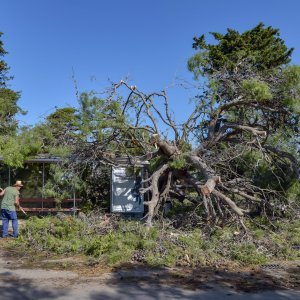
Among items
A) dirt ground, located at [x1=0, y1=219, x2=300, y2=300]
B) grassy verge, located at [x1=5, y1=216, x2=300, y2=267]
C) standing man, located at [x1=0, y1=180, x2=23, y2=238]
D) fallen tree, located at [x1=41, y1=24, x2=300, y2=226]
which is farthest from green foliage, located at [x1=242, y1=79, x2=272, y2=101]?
standing man, located at [x1=0, y1=180, x2=23, y2=238]

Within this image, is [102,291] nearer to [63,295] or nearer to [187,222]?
[63,295]

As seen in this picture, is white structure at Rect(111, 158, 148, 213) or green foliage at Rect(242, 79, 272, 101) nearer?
green foliage at Rect(242, 79, 272, 101)

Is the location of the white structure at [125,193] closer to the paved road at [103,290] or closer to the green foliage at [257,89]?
the green foliage at [257,89]

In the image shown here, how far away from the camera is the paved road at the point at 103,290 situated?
612 cm

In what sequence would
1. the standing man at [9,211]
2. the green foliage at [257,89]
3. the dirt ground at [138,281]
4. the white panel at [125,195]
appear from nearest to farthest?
the dirt ground at [138,281], the green foliage at [257,89], the standing man at [9,211], the white panel at [125,195]

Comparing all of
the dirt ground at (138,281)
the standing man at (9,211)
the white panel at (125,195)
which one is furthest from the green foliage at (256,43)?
the dirt ground at (138,281)

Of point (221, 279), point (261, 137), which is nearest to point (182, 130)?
point (261, 137)

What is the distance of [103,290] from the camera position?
21.0 feet

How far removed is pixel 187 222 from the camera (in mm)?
11305

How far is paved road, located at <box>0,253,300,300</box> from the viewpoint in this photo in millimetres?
6121

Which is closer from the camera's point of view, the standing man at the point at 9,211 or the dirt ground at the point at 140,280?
the dirt ground at the point at 140,280

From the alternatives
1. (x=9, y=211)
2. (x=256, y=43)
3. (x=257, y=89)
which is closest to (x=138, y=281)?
(x=9, y=211)

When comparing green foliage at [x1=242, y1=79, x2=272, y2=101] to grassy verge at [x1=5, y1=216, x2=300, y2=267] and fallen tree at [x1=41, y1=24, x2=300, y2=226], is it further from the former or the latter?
grassy verge at [x1=5, y1=216, x2=300, y2=267]

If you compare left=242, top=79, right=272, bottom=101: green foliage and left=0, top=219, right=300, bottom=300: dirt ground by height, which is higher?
left=242, top=79, right=272, bottom=101: green foliage
